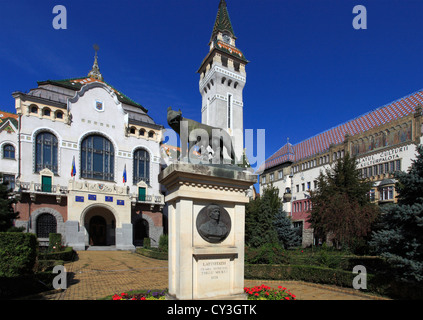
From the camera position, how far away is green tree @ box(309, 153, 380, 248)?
21703mm

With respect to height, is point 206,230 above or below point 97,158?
below

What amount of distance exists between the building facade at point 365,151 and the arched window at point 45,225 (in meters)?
26.2

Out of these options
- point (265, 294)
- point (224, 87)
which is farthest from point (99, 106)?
point (265, 294)

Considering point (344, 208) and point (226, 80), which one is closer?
point (344, 208)

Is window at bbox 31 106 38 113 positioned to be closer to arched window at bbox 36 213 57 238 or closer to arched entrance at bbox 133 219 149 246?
arched window at bbox 36 213 57 238

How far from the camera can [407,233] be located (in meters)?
10.6

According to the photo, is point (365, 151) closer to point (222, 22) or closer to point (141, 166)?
point (141, 166)

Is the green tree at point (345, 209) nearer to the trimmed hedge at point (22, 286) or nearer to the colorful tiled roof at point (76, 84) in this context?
the trimmed hedge at point (22, 286)

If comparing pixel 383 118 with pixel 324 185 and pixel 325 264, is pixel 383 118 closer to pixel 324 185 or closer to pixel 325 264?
pixel 324 185

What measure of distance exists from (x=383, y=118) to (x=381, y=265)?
2701cm

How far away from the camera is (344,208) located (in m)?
22.4

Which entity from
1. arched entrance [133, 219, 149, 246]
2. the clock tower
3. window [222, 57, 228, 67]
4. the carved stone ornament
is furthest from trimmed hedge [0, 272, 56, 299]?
window [222, 57, 228, 67]

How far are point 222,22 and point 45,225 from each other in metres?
53.7
